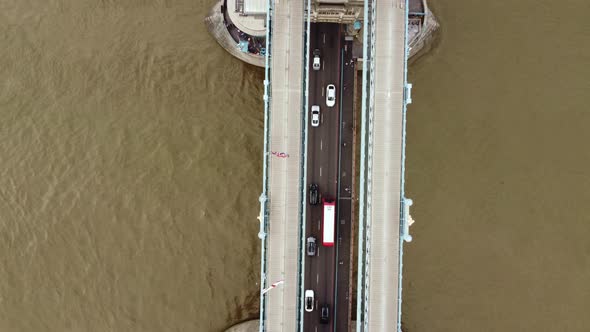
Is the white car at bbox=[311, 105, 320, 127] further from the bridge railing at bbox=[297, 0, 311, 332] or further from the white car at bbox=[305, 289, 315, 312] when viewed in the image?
the white car at bbox=[305, 289, 315, 312]

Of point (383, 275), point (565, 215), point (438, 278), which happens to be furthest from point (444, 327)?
point (565, 215)

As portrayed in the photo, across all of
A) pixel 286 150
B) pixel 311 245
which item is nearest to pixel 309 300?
pixel 311 245

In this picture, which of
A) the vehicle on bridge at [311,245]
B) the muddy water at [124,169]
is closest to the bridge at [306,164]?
the vehicle on bridge at [311,245]

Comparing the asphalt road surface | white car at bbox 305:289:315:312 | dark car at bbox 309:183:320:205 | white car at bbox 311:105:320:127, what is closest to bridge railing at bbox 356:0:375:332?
the asphalt road surface

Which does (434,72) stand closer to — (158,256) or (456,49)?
(456,49)

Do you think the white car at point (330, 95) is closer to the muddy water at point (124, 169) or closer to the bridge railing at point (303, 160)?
the bridge railing at point (303, 160)

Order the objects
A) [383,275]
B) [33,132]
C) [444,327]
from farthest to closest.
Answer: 1. [33,132]
2. [444,327]
3. [383,275]
